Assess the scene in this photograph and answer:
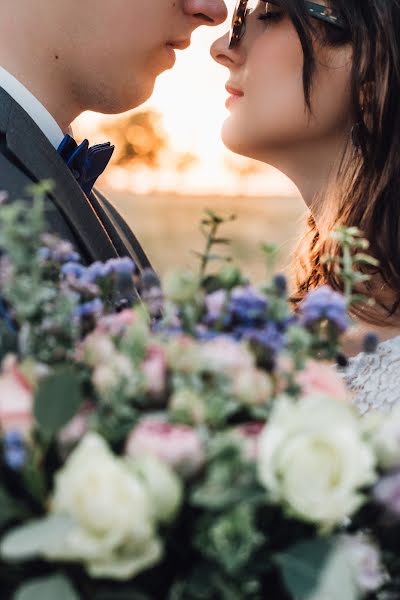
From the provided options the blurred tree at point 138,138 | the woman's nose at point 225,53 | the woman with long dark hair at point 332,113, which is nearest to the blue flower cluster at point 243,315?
the woman with long dark hair at point 332,113

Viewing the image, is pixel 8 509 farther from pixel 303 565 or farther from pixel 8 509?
pixel 303 565

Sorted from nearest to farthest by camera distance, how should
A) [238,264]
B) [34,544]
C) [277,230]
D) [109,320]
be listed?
[34,544] → [109,320] → [238,264] → [277,230]

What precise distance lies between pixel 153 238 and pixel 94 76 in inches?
602

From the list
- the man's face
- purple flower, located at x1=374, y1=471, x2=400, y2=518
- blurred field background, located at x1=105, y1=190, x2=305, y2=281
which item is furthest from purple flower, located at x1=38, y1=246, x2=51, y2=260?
blurred field background, located at x1=105, y1=190, x2=305, y2=281

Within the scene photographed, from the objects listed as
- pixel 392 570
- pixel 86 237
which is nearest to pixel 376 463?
pixel 392 570

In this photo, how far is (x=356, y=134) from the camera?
125 inches

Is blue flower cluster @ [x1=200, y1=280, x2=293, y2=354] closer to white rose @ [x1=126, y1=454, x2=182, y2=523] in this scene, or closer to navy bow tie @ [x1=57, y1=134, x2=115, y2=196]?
white rose @ [x1=126, y1=454, x2=182, y2=523]

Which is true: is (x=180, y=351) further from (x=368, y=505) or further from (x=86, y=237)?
(x=86, y=237)

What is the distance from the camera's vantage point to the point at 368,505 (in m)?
1.06

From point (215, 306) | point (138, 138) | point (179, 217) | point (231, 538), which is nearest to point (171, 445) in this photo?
point (231, 538)

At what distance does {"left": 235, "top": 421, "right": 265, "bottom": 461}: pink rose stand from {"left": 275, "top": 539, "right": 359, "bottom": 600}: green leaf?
125 millimetres

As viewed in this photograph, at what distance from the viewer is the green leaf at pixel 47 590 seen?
895 mm

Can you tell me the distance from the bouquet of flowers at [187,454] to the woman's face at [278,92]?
7.23 feet

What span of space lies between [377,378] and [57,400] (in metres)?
1.86
